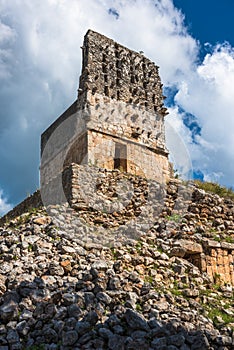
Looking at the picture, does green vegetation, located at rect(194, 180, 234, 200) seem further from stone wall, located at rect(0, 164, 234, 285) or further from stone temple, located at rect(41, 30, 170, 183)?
stone wall, located at rect(0, 164, 234, 285)

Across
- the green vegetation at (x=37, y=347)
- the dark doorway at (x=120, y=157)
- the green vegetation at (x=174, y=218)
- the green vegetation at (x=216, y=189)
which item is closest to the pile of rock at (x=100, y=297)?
the green vegetation at (x=37, y=347)

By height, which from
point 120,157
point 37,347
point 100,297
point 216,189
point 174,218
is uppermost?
point 216,189

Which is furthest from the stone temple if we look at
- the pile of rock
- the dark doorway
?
the pile of rock

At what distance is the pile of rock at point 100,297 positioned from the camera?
5918mm

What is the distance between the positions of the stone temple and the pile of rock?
427 centimetres

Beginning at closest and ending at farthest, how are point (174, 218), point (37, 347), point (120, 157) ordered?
point (37, 347)
point (174, 218)
point (120, 157)

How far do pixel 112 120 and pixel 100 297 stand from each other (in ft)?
24.9

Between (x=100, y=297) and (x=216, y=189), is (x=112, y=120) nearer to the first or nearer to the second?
(x=216, y=189)

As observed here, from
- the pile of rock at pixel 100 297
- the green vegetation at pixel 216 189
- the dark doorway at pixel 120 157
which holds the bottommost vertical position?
the pile of rock at pixel 100 297

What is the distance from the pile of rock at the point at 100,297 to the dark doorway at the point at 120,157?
13.9 feet

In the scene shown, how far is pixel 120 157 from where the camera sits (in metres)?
12.9

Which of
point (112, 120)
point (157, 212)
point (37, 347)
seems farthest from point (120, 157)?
point (37, 347)

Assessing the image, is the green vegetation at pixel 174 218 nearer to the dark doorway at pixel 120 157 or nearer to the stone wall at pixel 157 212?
the stone wall at pixel 157 212

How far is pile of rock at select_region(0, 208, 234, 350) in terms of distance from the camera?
5918 millimetres
